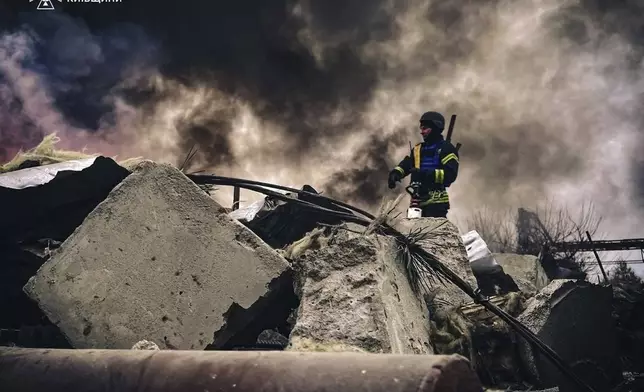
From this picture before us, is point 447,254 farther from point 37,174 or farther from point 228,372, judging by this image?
point 228,372

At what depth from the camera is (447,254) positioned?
400cm

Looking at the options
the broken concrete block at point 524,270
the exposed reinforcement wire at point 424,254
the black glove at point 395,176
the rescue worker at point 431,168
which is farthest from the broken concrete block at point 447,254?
the black glove at point 395,176

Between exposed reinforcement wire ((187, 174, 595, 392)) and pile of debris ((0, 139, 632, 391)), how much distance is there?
0.29 ft

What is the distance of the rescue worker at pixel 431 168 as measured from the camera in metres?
6.01

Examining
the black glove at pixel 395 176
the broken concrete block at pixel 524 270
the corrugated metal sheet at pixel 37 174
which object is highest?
the black glove at pixel 395 176

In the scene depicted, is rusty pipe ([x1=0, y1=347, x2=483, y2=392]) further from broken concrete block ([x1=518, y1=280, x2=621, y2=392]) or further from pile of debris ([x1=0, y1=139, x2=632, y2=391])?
broken concrete block ([x1=518, y1=280, x2=621, y2=392])

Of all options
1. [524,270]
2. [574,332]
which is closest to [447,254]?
[574,332]

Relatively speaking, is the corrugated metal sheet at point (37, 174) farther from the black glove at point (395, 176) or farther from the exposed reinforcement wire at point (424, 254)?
the black glove at point (395, 176)

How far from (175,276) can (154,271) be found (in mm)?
95

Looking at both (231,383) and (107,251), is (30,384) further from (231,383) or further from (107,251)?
(107,251)

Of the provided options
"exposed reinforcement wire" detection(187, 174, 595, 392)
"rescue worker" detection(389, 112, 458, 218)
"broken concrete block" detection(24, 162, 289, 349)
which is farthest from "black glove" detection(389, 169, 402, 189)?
"broken concrete block" detection(24, 162, 289, 349)

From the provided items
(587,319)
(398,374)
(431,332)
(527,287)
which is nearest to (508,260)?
(527,287)

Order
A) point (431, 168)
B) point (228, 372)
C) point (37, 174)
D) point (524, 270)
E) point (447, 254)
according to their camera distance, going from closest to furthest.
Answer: point (228, 372), point (37, 174), point (447, 254), point (524, 270), point (431, 168)

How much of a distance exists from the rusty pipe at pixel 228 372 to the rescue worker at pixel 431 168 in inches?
184
